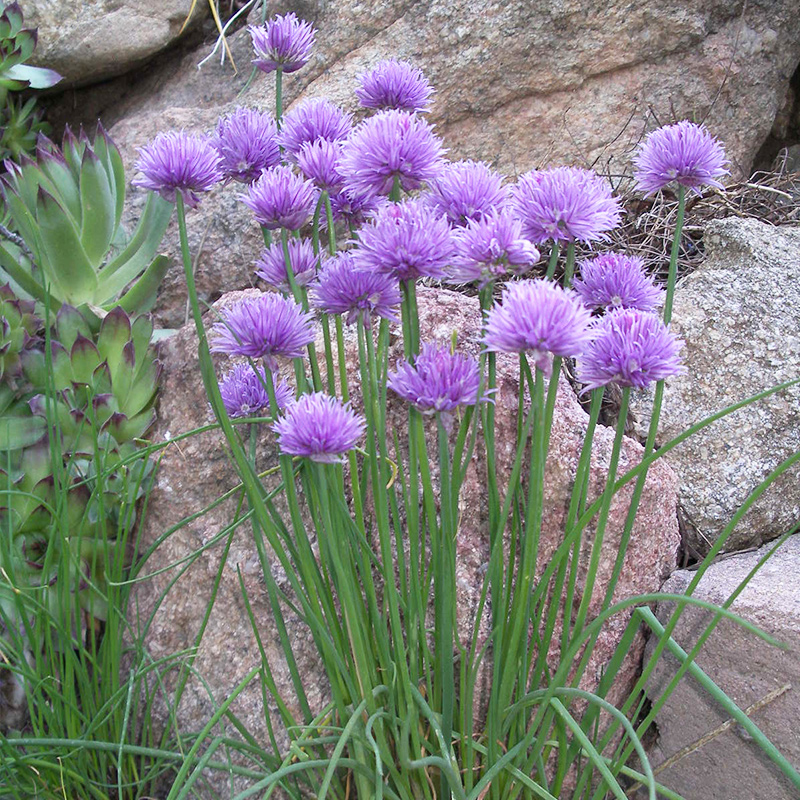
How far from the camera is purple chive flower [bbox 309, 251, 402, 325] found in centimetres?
90

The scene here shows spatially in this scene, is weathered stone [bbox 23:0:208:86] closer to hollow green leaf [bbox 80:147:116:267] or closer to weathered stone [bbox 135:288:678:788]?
hollow green leaf [bbox 80:147:116:267]

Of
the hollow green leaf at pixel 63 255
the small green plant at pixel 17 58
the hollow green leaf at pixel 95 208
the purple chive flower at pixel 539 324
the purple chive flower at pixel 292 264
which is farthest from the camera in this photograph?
the small green plant at pixel 17 58

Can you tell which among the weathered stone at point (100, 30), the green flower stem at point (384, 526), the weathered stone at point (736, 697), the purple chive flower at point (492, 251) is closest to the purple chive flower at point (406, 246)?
the purple chive flower at point (492, 251)

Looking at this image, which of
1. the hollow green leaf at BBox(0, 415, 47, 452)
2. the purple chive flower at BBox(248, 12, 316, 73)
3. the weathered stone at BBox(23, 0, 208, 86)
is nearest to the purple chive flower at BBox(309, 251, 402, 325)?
the purple chive flower at BBox(248, 12, 316, 73)

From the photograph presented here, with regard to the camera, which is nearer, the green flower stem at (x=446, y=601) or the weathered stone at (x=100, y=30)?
the green flower stem at (x=446, y=601)

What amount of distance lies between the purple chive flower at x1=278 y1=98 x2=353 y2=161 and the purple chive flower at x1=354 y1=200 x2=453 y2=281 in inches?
9.7

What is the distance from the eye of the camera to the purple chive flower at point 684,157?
0.94 m

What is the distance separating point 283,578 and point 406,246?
2.25 ft

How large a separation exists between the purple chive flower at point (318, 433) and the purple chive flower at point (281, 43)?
0.54m

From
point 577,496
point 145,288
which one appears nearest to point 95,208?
point 145,288

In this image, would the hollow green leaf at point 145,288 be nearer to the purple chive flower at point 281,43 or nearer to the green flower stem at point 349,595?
the purple chive flower at point 281,43

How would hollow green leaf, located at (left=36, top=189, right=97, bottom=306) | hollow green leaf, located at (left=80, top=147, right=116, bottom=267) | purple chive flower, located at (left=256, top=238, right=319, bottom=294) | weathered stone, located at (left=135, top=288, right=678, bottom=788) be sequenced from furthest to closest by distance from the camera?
hollow green leaf, located at (left=80, top=147, right=116, bottom=267), hollow green leaf, located at (left=36, top=189, right=97, bottom=306), weathered stone, located at (left=135, top=288, right=678, bottom=788), purple chive flower, located at (left=256, top=238, right=319, bottom=294)

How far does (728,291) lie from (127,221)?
4.59 feet

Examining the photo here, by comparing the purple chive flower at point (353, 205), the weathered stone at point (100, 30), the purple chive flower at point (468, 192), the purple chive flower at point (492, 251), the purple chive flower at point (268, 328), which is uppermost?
the weathered stone at point (100, 30)
